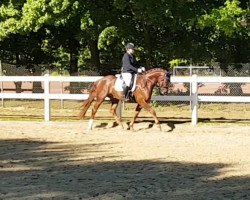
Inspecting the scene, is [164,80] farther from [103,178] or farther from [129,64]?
A: [103,178]

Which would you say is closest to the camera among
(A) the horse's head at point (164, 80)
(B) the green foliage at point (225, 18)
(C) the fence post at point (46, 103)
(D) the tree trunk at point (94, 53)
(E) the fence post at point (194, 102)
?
(A) the horse's head at point (164, 80)

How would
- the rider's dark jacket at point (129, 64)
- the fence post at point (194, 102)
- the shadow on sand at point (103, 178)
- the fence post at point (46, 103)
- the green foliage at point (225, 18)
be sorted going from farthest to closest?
1. the green foliage at point (225, 18)
2. the fence post at point (46, 103)
3. the fence post at point (194, 102)
4. the rider's dark jacket at point (129, 64)
5. the shadow on sand at point (103, 178)

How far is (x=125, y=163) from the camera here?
10.5 m

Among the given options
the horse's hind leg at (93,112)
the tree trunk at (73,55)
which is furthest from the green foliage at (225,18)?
the tree trunk at (73,55)

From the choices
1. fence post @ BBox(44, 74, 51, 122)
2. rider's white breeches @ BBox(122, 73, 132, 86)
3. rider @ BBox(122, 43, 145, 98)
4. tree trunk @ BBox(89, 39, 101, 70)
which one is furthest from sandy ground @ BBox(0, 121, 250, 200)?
tree trunk @ BBox(89, 39, 101, 70)

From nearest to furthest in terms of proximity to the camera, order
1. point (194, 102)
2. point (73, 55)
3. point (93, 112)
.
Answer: point (93, 112)
point (194, 102)
point (73, 55)

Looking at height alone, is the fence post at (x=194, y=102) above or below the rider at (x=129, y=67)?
below

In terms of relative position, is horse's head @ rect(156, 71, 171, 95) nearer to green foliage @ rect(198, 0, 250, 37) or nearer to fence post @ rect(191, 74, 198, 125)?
fence post @ rect(191, 74, 198, 125)

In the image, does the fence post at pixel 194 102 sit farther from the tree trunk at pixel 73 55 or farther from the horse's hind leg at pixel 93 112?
the tree trunk at pixel 73 55

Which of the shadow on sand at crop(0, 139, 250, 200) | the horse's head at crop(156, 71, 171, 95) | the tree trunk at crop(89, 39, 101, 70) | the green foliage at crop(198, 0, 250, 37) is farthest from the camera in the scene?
the tree trunk at crop(89, 39, 101, 70)

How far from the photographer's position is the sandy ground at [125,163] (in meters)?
7.91

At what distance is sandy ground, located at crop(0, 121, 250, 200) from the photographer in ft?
25.9

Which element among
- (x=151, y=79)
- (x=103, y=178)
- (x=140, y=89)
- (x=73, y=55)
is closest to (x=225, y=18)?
(x=151, y=79)

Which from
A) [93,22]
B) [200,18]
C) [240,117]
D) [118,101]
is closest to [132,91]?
[118,101]
